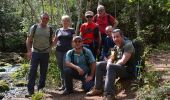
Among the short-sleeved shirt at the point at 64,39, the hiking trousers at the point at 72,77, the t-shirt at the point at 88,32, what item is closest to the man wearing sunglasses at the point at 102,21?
the t-shirt at the point at 88,32

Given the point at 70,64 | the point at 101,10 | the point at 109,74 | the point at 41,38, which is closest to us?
the point at 109,74

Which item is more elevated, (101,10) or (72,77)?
(101,10)

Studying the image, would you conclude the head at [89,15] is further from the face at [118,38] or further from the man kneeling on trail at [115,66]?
the face at [118,38]

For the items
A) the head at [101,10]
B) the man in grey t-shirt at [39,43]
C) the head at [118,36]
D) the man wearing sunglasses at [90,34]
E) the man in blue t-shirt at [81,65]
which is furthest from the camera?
the head at [101,10]

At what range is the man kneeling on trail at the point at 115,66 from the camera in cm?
733

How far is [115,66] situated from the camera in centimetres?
743

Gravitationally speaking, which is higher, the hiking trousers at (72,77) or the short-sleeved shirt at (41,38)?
the short-sleeved shirt at (41,38)

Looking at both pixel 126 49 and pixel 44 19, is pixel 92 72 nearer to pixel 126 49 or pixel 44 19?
pixel 126 49

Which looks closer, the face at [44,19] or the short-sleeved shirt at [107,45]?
the face at [44,19]

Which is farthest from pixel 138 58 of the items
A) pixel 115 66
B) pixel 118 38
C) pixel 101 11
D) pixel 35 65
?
pixel 35 65

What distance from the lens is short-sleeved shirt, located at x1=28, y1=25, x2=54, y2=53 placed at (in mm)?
8875

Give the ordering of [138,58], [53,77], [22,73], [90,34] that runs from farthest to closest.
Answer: [22,73] → [53,77] → [90,34] → [138,58]

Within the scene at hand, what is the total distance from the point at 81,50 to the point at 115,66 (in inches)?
54.0

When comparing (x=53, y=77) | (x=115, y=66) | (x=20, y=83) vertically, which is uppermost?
(x=115, y=66)
